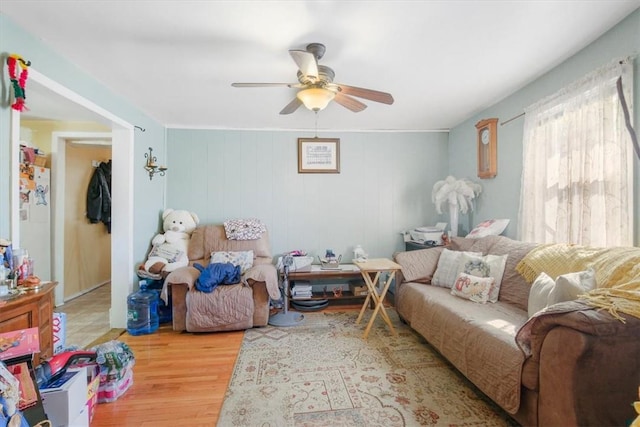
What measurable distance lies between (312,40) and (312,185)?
85.5 inches

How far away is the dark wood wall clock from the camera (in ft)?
9.97

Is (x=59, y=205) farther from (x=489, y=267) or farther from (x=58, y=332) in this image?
(x=489, y=267)

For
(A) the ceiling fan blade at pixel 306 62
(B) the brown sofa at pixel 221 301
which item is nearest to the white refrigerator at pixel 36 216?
(B) the brown sofa at pixel 221 301

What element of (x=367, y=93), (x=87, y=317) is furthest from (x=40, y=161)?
(x=367, y=93)

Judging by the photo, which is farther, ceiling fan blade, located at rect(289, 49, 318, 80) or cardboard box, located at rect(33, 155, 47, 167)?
cardboard box, located at rect(33, 155, 47, 167)

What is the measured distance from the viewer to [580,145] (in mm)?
2045

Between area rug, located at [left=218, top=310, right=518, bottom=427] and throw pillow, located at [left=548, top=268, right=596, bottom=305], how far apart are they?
0.76 metres

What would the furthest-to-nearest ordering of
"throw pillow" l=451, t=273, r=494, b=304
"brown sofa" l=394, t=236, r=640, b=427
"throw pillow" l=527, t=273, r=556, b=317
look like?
"throw pillow" l=451, t=273, r=494, b=304, "throw pillow" l=527, t=273, r=556, b=317, "brown sofa" l=394, t=236, r=640, b=427

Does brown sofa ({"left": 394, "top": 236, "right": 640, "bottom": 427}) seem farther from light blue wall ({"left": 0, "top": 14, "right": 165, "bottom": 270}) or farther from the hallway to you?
the hallway

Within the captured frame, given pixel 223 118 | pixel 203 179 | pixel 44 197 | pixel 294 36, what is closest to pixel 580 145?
pixel 294 36

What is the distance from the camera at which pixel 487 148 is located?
3166mm

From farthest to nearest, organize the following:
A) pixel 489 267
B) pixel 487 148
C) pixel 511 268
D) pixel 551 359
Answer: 1. pixel 487 148
2. pixel 489 267
3. pixel 511 268
4. pixel 551 359

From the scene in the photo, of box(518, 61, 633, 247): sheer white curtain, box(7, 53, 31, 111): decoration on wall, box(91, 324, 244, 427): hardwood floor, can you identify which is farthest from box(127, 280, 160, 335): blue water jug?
box(518, 61, 633, 247): sheer white curtain

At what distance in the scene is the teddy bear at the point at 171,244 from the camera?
9.83 ft
